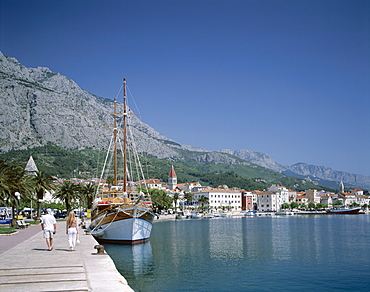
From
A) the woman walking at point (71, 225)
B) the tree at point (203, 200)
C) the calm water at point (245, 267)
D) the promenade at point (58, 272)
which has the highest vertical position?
the woman walking at point (71, 225)

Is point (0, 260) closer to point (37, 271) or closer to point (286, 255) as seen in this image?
point (37, 271)

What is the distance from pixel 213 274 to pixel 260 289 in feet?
15.7

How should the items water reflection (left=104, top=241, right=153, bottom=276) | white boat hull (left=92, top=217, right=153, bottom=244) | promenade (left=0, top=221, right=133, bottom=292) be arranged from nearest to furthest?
promenade (left=0, top=221, right=133, bottom=292) → water reflection (left=104, top=241, right=153, bottom=276) → white boat hull (left=92, top=217, right=153, bottom=244)

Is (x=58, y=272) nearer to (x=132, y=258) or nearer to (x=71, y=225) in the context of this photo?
(x=71, y=225)

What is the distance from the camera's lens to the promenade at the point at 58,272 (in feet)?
42.3

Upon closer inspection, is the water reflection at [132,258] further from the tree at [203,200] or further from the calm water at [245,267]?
the tree at [203,200]

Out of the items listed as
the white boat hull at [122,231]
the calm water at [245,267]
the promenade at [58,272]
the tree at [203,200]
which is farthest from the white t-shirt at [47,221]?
the tree at [203,200]

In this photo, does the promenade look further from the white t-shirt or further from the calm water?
the calm water

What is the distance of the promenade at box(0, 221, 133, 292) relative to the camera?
12883mm

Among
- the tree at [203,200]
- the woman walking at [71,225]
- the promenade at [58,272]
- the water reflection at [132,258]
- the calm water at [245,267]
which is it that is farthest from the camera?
the tree at [203,200]

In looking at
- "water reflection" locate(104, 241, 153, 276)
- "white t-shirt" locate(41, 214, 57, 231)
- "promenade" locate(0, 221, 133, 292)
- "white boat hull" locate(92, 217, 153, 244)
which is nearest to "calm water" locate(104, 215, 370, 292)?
"water reflection" locate(104, 241, 153, 276)

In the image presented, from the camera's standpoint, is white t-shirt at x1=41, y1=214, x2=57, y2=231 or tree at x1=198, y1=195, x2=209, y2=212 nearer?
white t-shirt at x1=41, y1=214, x2=57, y2=231

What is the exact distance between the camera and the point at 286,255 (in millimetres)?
35188

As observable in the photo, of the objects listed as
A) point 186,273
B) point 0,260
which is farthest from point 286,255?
point 0,260
